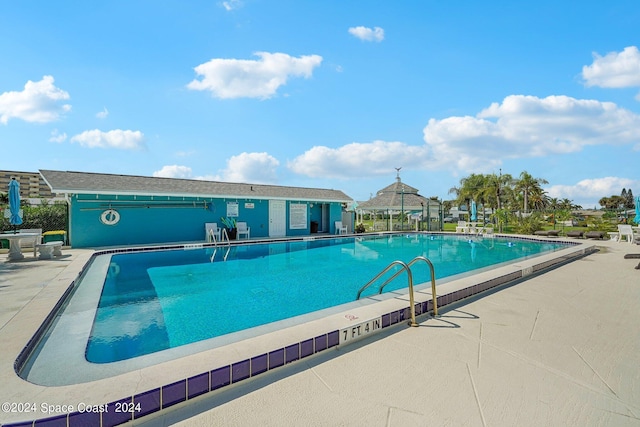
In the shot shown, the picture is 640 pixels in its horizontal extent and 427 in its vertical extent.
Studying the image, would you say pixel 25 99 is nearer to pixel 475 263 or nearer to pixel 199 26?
pixel 199 26

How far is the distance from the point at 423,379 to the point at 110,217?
553 inches

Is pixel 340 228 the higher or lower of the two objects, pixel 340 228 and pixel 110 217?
the lower

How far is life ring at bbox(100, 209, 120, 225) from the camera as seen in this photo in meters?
12.8

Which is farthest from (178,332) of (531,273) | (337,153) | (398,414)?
(337,153)

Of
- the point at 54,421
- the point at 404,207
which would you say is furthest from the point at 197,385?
the point at 404,207

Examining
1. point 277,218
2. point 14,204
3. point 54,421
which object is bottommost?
point 54,421

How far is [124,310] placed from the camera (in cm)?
520

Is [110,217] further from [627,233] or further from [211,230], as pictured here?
[627,233]

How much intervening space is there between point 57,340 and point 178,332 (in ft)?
4.25

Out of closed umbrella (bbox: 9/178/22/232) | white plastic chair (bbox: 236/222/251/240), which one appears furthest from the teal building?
closed umbrella (bbox: 9/178/22/232)

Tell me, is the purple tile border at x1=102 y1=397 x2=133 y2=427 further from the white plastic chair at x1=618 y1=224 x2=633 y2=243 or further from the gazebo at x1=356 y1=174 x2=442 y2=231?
the white plastic chair at x1=618 y1=224 x2=633 y2=243

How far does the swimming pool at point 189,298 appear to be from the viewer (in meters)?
3.29

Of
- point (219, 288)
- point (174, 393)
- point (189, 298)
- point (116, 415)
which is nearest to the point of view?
point (116, 415)

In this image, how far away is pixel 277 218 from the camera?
1802 cm
